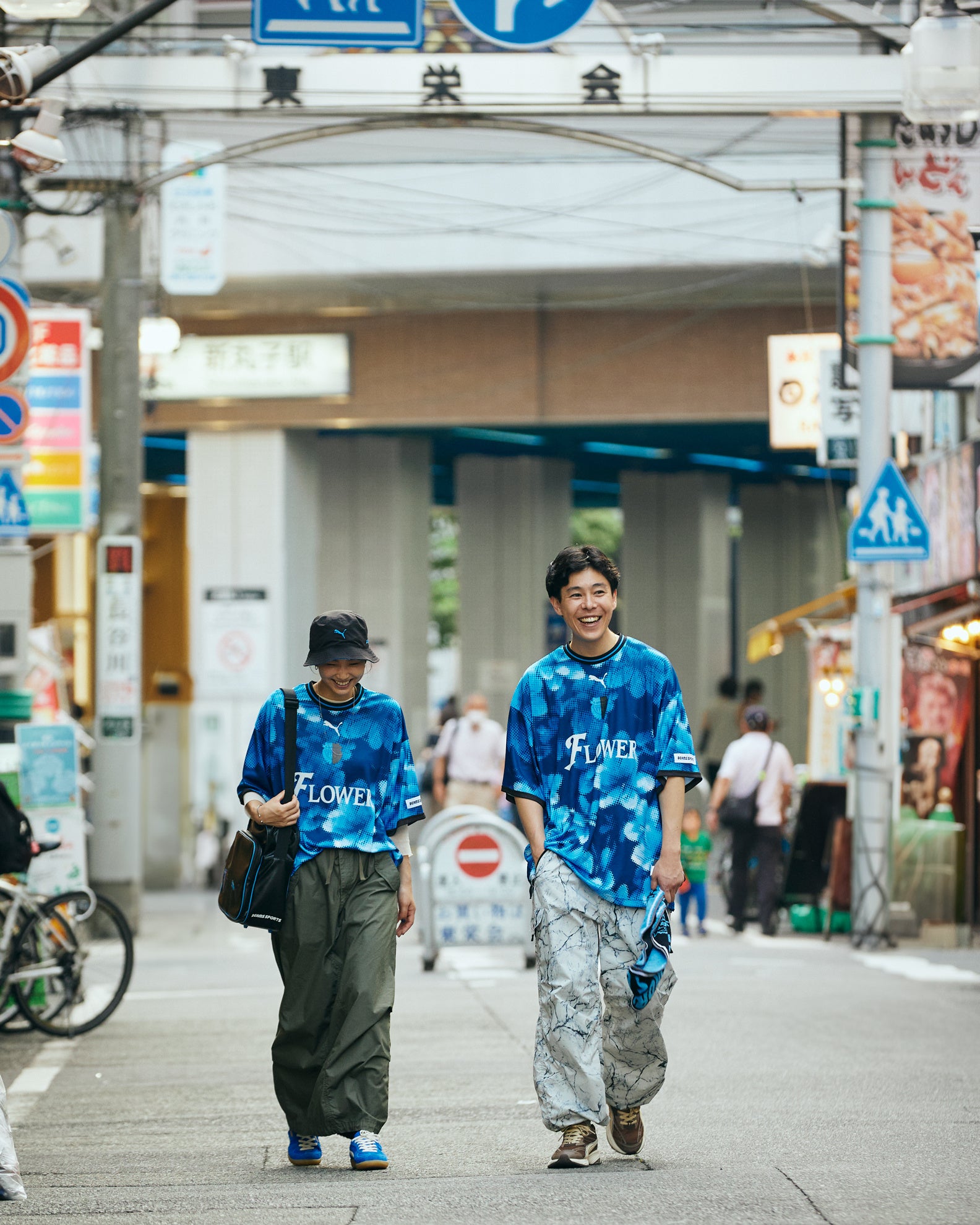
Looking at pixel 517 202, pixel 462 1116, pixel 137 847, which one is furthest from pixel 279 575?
pixel 462 1116

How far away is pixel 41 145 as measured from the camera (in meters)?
9.98

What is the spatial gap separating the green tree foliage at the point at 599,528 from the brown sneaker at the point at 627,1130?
120ft

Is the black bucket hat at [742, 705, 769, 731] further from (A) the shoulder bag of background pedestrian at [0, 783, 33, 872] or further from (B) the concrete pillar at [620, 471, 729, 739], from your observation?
(B) the concrete pillar at [620, 471, 729, 739]

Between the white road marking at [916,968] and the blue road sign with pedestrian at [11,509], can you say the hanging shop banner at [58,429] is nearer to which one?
the blue road sign with pedestrian at [11,509]

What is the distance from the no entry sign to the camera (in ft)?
36.6

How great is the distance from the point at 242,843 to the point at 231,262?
1713 centimetres

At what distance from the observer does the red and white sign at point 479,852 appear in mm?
13586

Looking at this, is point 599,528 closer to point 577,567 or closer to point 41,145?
point 41,145

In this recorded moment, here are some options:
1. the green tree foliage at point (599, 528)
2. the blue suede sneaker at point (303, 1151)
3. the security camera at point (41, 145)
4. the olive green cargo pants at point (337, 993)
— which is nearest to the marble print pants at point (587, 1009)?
the olive green cargo pants at point (337, 993)

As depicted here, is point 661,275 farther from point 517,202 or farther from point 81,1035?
point 81,1035

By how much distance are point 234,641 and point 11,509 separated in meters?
9.56

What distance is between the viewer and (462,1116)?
7375 mm

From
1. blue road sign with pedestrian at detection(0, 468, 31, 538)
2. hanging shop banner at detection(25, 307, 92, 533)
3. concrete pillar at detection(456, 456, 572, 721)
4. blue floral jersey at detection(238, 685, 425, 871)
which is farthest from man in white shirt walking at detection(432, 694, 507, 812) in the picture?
blue floral jersey at detection(238, 685, 425, 871)

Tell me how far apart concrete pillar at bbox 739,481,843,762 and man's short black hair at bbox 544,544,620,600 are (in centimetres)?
2400
